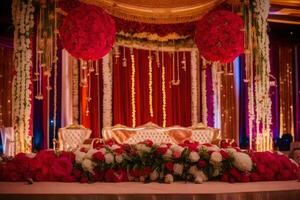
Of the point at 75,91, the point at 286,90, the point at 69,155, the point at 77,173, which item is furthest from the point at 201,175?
the point at 286,90

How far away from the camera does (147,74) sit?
412 inches

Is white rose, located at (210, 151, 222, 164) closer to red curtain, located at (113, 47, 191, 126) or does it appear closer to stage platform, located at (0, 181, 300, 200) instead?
stage platform, located at (0, 181, 300, 200)

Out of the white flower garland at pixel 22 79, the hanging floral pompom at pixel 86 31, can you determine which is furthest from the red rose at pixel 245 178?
the white flower garland at pixel 22 79

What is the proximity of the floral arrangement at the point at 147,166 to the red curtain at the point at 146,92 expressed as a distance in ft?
21.8

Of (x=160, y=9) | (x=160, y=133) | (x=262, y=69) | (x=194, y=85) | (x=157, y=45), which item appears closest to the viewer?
(x=262, y=69)

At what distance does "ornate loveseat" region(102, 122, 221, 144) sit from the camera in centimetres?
952

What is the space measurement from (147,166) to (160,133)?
6.40 meters

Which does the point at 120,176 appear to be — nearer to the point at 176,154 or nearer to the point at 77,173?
the point at 77,173

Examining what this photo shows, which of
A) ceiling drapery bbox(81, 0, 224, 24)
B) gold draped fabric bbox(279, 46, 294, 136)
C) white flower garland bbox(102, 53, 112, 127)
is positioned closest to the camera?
ceiling drapery bbox(81, 0, 224, 24)

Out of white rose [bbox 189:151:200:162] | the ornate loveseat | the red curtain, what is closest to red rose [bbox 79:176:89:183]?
white rose [bbox 189:151:200:162]

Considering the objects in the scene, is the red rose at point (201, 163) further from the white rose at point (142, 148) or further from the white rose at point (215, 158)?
the white rose at point (142, 148)

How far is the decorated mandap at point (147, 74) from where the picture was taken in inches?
263

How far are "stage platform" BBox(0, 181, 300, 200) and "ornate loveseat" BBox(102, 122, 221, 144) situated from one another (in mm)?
6477

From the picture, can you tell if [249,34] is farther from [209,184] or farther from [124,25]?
[209,184]
